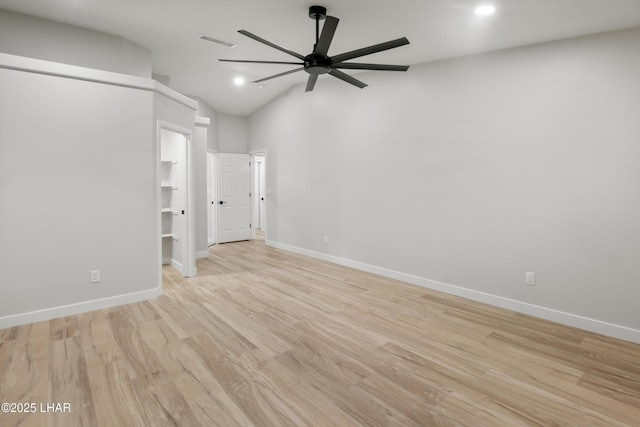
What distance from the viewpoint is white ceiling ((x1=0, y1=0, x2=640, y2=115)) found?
9.18ft

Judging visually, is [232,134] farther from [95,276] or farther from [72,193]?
[95,276]

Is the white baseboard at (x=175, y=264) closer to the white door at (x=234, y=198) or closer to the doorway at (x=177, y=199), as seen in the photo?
the doorway at (x=177, y=199)

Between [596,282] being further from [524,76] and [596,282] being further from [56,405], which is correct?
[56,405]

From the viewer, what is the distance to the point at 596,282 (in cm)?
310

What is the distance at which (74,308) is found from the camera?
338 centimetres

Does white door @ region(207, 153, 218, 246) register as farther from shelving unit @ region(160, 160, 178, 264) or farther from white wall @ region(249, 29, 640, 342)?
white wall @ region(249, 29, 640, 342)

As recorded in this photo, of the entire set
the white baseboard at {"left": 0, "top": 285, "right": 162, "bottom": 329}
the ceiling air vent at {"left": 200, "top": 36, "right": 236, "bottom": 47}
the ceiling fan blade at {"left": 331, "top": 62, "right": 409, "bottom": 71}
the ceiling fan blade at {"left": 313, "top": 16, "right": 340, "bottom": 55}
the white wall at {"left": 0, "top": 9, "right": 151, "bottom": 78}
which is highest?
the ceiling air vent at {"left": 200, "top": 36, "right": 236, "bottom": 47}

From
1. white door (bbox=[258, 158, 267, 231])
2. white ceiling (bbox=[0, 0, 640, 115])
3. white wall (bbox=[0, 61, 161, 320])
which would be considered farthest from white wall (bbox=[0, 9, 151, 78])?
white door (bbox=[258, 158, 267, 231])

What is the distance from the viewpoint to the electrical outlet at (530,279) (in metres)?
3.46

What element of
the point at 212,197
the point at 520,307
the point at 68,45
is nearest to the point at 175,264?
the point at 212,197

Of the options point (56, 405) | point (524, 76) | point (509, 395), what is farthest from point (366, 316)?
point (524, 76)

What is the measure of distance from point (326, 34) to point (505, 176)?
259 centimetres

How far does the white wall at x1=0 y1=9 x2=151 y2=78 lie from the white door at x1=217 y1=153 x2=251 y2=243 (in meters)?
3.51

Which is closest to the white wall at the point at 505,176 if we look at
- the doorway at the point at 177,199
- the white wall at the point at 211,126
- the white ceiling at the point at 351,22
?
the white ceiling at the point at 351,22
